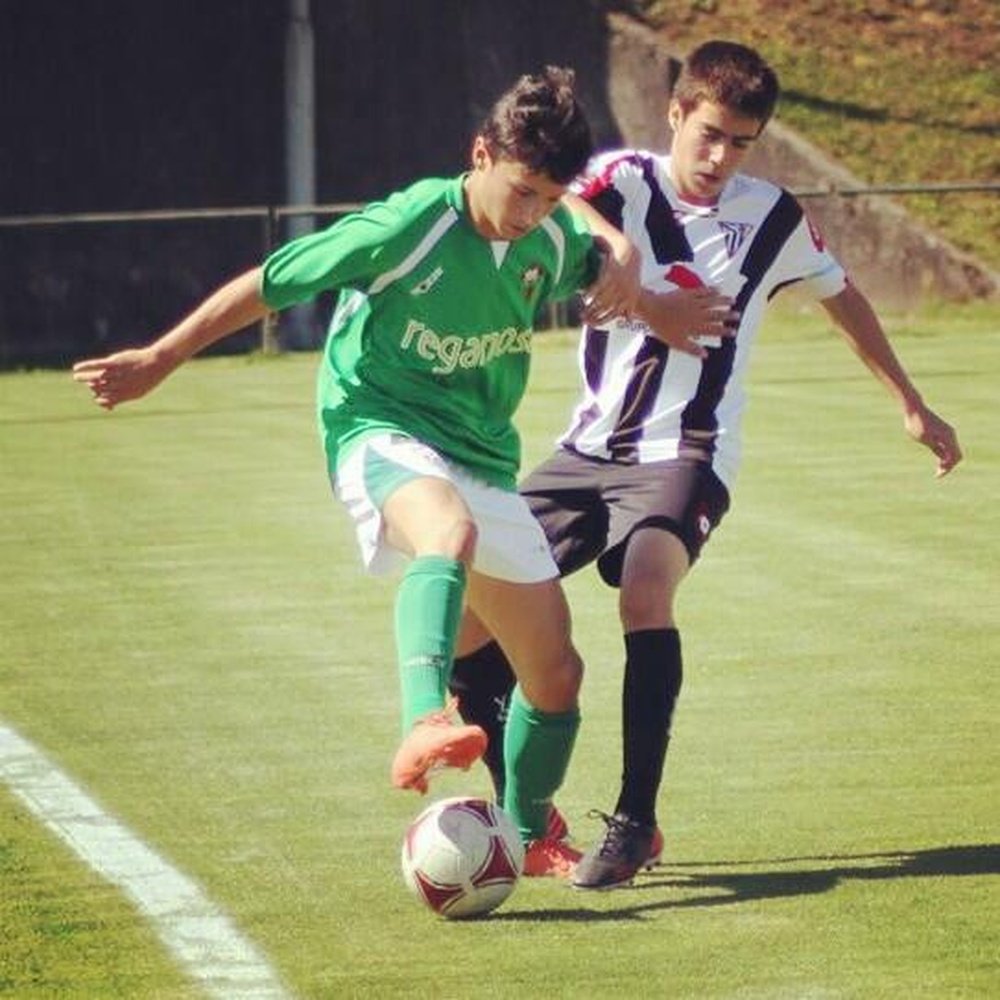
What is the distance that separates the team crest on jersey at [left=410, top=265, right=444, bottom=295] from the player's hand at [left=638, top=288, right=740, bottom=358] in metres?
0.52

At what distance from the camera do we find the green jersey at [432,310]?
655cm

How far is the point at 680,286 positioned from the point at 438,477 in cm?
127

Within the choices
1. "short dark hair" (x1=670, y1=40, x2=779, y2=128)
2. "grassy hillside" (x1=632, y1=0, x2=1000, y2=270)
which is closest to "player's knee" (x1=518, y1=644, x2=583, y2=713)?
"short dark hair" (x1=670, y1=40, x2=779, y2=128)

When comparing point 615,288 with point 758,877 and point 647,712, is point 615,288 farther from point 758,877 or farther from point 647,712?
point 758,877

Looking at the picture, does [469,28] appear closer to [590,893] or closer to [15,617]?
[15,617]

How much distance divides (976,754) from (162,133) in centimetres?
2230

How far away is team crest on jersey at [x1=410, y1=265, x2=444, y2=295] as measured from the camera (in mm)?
6590

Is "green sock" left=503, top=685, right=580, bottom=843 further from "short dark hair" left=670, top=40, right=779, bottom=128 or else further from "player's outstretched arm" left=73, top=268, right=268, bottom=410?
"short dark hair" left=670, top=40, right=779, bottom=128

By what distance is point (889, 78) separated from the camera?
100.0 ft

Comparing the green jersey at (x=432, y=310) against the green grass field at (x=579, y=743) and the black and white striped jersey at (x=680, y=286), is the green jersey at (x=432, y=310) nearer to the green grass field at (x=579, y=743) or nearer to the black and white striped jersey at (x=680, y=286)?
the black and white striped jersey at (x=680, y=286)

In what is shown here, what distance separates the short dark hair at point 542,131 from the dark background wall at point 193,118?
2226 centimetres

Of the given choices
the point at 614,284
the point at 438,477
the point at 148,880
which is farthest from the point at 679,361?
the point at 148,880

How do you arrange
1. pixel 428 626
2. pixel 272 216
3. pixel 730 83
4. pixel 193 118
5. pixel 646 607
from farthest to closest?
pixel 193 118 → pixel 272 216 → pixel 730 83 → pixel 646 607 → pixel 428 626

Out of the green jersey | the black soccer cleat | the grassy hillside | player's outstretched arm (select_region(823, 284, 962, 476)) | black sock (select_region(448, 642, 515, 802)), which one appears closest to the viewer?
the green jersey
